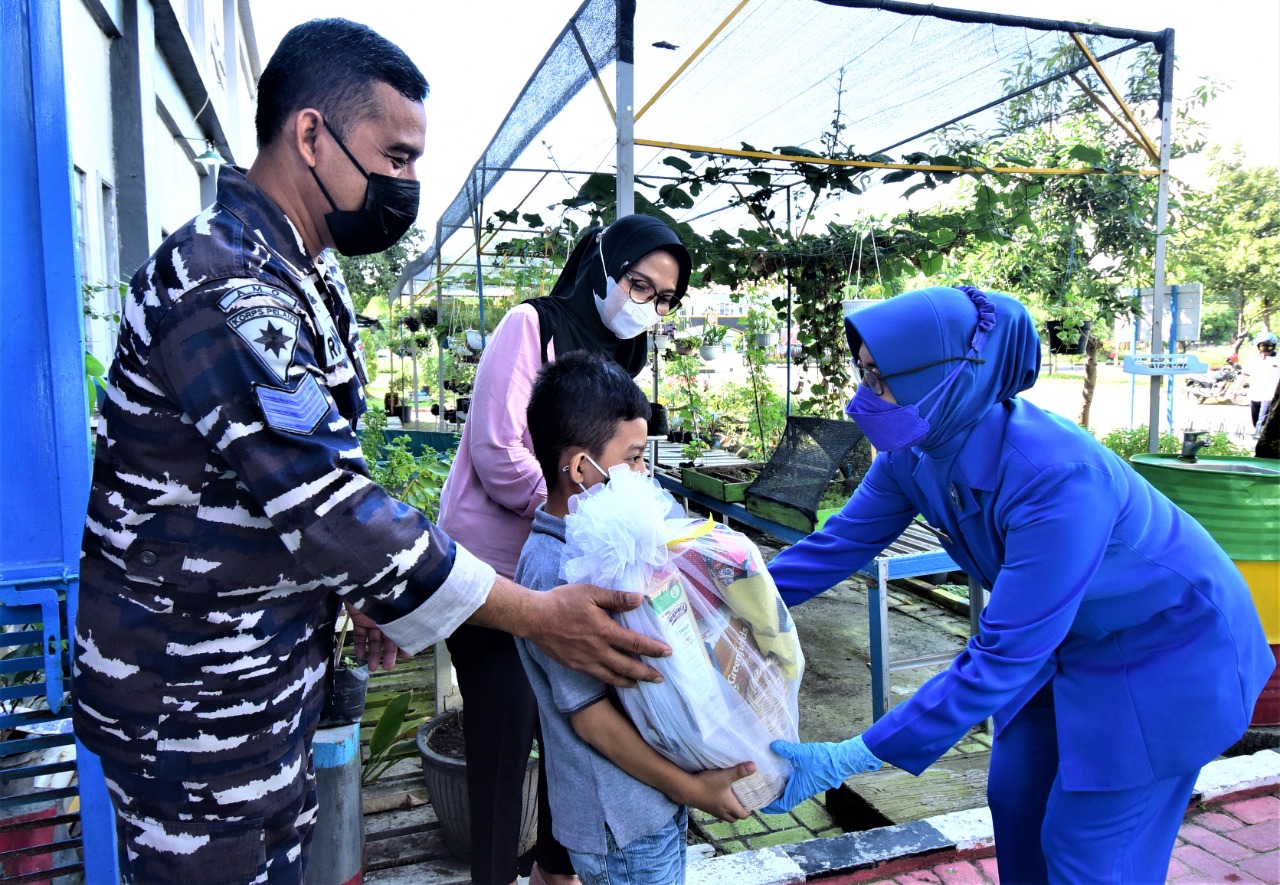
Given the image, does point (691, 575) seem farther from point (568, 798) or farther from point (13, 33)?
point (13, 33)

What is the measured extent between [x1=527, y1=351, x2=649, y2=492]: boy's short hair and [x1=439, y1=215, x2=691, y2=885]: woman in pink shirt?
0.42 m

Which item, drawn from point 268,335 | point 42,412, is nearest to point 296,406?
point 268,335

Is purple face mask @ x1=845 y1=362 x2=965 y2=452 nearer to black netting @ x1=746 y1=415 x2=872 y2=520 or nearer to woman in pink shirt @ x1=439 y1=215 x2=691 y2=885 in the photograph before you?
woman in pink shirt @ x1=439 y1=215 x2=691 y2=885

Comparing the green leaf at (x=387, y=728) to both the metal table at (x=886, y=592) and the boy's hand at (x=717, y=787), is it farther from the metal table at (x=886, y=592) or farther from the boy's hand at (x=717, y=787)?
the boy's hand at (x=717, y=787)

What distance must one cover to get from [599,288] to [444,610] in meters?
1.46

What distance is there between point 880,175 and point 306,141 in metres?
5.14

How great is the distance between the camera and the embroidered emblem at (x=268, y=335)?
42.0 inches

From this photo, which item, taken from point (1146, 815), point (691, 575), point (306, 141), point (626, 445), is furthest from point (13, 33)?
point (1146, 815)

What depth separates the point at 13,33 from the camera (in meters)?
1.74

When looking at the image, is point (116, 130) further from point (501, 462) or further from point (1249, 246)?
point (1249, 246)

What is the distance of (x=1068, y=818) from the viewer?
1655 mm

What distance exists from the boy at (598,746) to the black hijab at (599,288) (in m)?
0.71

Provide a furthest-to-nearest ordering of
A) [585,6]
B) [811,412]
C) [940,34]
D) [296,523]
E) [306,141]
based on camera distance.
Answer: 1. [811,412]
2. [940,34]
3. [585,6]
4. [306,141]
5. [296,523]

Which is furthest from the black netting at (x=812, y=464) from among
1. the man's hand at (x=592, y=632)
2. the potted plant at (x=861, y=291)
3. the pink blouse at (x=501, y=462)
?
the man's hand at (x=592, y=632)
